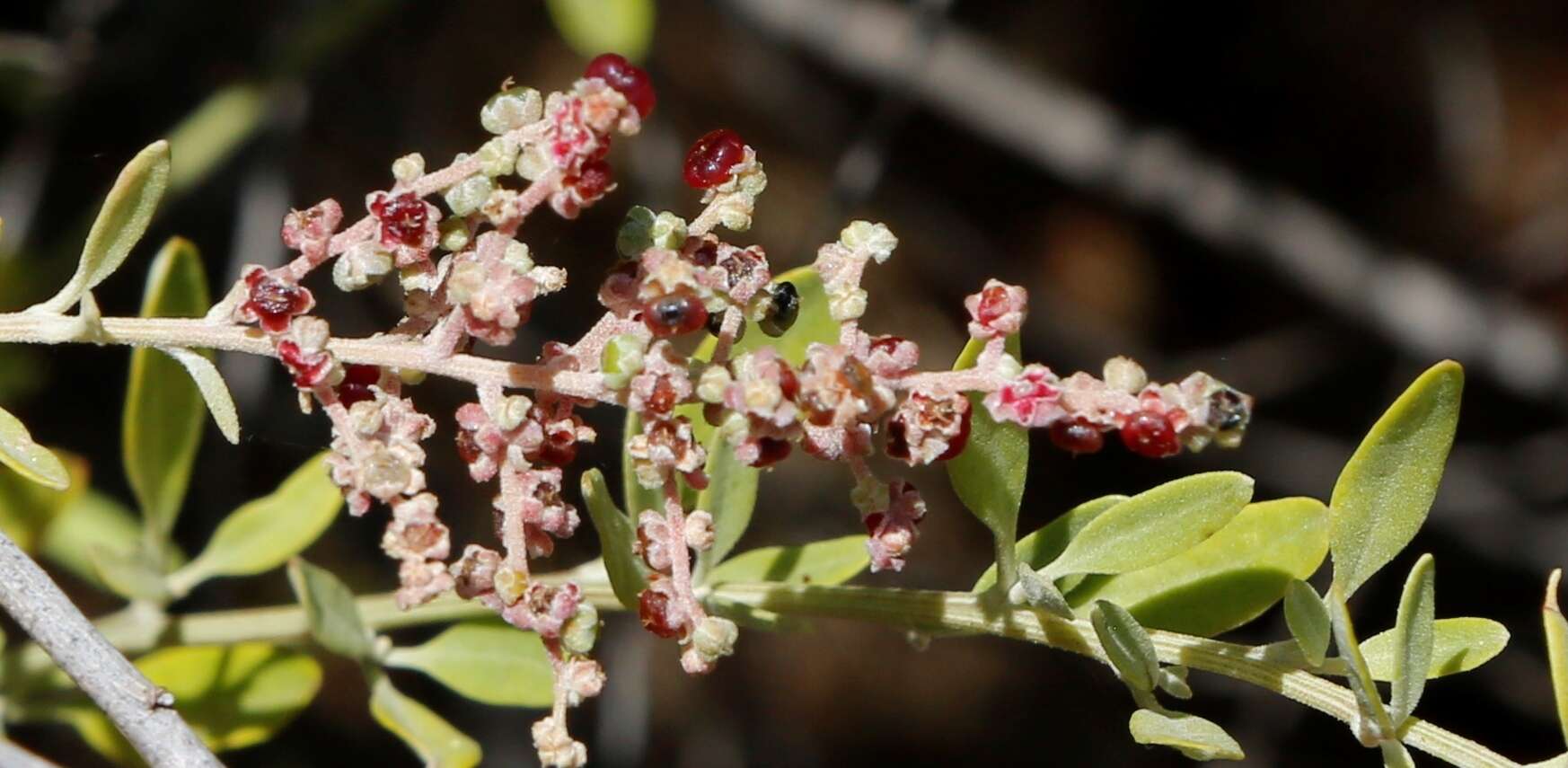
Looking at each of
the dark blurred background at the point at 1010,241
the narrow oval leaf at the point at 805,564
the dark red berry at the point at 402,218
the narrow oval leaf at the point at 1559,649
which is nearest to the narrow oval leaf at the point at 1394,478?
the narrow oval leaf at the point at 1559,649

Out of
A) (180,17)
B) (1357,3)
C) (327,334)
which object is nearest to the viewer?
(327,334)

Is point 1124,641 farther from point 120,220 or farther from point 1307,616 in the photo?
point 120,220

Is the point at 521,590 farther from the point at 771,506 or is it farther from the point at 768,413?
the point at 771,506

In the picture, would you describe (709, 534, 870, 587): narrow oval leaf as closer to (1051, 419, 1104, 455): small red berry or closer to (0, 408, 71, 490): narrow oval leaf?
(1051, 419, 1104, 455): small red berry

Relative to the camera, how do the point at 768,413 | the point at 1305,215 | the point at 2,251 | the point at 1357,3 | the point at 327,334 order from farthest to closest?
the point at 1357,3 < the point at 1305,215 < the point at 2,251 < the point at 327,334 < the point at 768,413

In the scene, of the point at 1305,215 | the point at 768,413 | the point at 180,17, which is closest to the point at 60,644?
the point at 768,413

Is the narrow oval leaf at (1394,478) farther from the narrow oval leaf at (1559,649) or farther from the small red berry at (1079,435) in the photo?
the small red berry at (1079,435)

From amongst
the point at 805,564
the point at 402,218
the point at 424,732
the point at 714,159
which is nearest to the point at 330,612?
the point at 424,732
